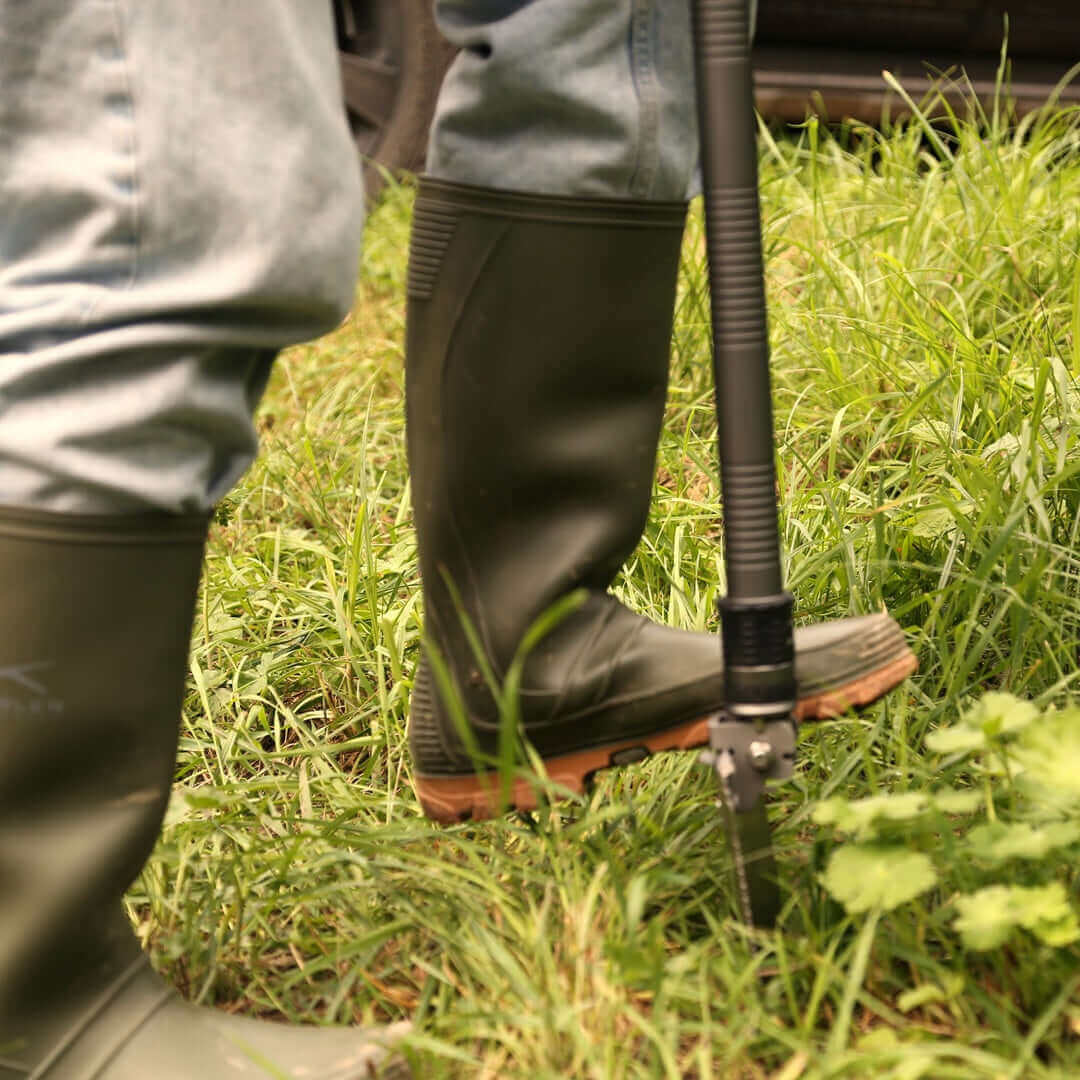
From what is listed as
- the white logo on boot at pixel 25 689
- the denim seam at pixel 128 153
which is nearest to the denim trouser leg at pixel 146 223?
the denim seam at pixel 128 153

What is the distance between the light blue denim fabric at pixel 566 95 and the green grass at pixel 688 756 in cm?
53

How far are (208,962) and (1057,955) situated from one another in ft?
2.26

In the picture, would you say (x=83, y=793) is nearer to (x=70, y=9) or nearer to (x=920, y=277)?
(x=70, y=9)

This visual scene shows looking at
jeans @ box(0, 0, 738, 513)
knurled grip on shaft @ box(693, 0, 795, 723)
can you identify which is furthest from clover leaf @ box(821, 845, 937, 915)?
jeans @ box(0, 0, 738, 513)

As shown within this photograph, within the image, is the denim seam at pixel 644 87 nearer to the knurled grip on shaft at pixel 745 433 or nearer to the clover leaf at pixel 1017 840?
the knurled grip on shaft at pixel 745 433

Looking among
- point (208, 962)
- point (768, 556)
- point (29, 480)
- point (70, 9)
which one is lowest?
point (208, 962)

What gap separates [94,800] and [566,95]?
0.65 metres

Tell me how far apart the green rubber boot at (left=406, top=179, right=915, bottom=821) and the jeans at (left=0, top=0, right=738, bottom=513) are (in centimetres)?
18

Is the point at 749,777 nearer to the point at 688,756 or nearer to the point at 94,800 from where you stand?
the point at 688,756

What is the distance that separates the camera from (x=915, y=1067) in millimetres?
907

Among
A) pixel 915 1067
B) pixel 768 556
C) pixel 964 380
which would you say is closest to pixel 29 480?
pixel 768 556

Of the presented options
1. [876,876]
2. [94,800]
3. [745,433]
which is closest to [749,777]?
[876,876]

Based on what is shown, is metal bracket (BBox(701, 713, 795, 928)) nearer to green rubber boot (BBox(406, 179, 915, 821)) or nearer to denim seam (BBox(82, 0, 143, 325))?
green rubber boot (BBox(406, 179, 915, 821))

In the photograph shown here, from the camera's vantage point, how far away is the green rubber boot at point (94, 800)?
98 centimetres
